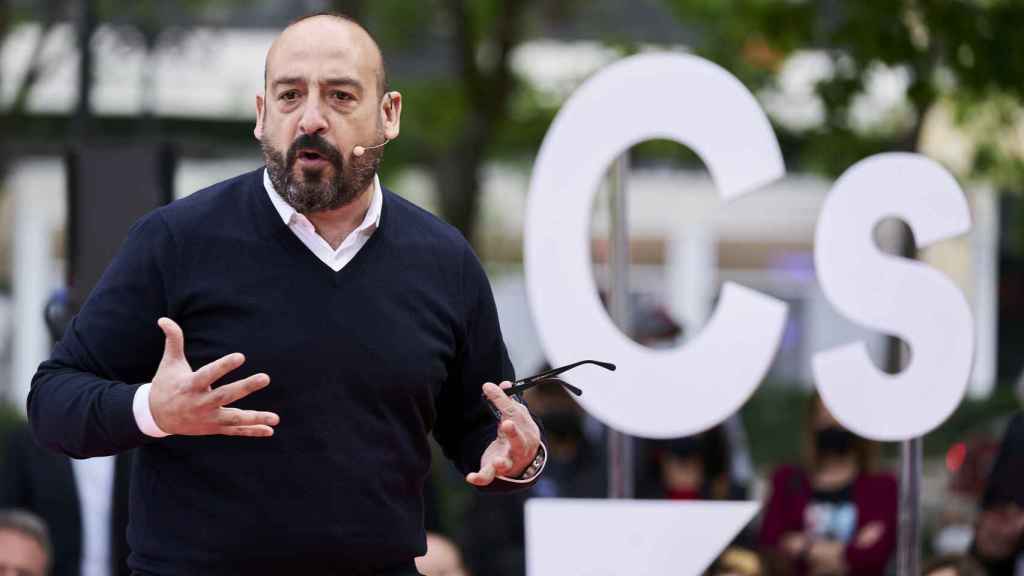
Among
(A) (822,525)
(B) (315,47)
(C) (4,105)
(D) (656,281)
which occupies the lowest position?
(D) (656,281)

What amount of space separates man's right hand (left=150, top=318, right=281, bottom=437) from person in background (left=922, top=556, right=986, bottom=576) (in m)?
3.67

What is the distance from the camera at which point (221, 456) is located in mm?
3195

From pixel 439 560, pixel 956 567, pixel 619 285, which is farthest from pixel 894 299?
pixel 439 560

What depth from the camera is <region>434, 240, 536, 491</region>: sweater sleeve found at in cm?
354

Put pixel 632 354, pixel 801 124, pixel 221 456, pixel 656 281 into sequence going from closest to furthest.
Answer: pixel 221 456 → pixel 632 354 → pixel 801 124 → pixel 656 281

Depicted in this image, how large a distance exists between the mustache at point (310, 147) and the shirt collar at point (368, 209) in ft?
0.28

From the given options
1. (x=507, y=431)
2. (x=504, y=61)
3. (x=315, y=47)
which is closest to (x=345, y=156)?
(x=315, y=47)

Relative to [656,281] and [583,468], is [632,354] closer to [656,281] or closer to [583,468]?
[583,468]

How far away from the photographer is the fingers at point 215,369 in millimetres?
2898

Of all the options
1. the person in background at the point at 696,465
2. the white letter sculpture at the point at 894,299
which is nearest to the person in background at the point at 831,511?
the person in background at the point at 696,465

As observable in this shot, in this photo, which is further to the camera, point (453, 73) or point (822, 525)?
point (453, 73)

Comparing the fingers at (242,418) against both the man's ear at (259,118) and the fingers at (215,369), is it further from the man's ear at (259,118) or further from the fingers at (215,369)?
the man's ear at (259,118)

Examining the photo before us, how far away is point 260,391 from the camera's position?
318cm

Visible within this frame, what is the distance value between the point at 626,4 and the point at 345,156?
497 inches
